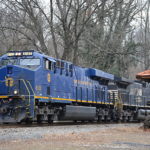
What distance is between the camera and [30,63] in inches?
698

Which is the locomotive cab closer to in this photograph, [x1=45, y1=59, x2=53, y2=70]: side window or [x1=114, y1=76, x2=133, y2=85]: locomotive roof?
[x1=45, y1=59, x2=53, y2=70]: side window

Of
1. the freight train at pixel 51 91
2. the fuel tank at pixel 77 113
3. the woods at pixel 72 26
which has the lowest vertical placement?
the fuel tank at pixel 77 113

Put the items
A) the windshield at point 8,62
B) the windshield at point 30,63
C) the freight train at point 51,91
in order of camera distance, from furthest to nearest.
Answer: the windshield at point 8,62
the windshield at point 30,63
the freight train at point 51,91

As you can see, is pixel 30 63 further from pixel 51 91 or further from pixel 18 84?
pixel 51 91

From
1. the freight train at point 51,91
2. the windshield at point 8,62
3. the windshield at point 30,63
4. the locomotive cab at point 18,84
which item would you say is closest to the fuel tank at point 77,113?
the freight train at point 51,91

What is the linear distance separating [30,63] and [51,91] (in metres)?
2.06

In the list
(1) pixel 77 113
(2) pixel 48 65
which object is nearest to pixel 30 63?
(2) pixel 48 65

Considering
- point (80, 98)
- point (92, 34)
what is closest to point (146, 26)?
point (92, 34)

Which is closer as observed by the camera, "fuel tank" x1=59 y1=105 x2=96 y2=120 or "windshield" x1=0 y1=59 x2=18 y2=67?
"windshield" x1=0 y1=59 x2=18 y2=67

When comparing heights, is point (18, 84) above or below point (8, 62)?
below

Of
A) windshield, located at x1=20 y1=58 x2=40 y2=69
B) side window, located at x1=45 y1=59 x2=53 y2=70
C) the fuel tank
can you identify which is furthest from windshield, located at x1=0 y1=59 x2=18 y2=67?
the fuel tank

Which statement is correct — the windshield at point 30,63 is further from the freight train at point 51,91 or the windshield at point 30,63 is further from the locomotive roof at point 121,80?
the locomotive roof at point 121,80

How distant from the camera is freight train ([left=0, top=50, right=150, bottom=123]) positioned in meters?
16.8

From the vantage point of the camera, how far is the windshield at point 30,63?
694 inches
